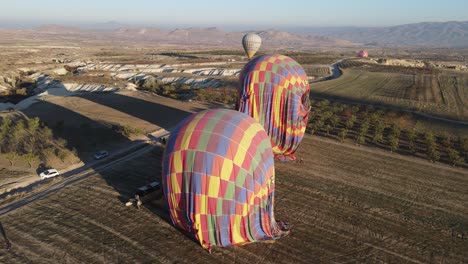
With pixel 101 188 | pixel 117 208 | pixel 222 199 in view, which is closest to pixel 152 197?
pixel 117 208

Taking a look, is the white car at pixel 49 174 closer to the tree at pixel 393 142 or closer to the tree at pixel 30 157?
the tree at pixel 30 157

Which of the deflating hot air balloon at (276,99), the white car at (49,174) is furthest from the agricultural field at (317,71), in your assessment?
the white car at (49,174)

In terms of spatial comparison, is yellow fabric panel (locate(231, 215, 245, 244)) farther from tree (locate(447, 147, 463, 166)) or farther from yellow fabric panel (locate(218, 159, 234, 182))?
tree (locate(447, 147, 463, 166))

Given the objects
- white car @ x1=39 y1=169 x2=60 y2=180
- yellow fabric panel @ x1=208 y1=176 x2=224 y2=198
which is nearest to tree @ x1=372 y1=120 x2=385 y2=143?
yellow fabric panel @ x1=208 y1=176 x2=224 y2=198

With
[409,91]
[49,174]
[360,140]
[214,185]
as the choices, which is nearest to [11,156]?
[49,174]

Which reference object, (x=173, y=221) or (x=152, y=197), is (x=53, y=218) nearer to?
(x=152, y=197)

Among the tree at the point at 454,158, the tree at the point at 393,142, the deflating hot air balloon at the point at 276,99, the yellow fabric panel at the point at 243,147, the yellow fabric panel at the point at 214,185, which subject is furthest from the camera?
the tree at the point at 393,142

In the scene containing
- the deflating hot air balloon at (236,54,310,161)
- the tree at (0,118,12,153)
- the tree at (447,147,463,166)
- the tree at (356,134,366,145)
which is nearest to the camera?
the deflating hot air balloon at (236,54,310,161)

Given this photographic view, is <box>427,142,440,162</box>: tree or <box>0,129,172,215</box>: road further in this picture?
<box>427,142,440,162</box>: tree
